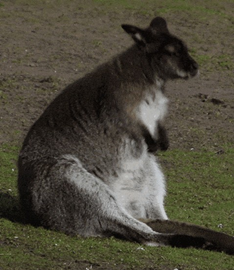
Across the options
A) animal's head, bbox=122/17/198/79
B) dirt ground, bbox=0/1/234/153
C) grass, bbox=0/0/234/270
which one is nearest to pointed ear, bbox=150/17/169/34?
animal's head, bbox=122/17/198/79

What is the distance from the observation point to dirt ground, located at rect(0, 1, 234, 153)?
13.3 metres

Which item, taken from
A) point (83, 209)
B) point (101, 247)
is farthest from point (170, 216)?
point (101, 247)

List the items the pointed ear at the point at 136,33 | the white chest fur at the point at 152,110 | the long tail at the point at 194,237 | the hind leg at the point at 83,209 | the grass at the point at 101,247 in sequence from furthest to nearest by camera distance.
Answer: the pointed ear at the point at 136,33
the white chest fur at the point at 152,110
the hind leg at the point at 83,209
the long tail at the point at 194,237
the grass at the point at 101,247

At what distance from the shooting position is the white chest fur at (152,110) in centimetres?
823

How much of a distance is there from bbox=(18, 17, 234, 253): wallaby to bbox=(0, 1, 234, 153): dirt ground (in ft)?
12.5

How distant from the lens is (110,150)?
813 centimetres

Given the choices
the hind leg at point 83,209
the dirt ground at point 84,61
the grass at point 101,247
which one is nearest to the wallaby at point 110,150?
the hind leg at point 83,209

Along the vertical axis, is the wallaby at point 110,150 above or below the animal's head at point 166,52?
below

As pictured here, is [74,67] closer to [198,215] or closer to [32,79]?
[32,79]

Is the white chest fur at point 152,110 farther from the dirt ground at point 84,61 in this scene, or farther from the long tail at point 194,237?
the dirt ground at point 84,61

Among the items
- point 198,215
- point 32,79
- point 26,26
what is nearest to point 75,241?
point 198,215

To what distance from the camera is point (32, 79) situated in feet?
47.6

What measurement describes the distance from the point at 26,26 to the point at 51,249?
9.76 meters

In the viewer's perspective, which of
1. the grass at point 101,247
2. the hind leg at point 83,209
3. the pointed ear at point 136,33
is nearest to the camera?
the grass at point 101,247
